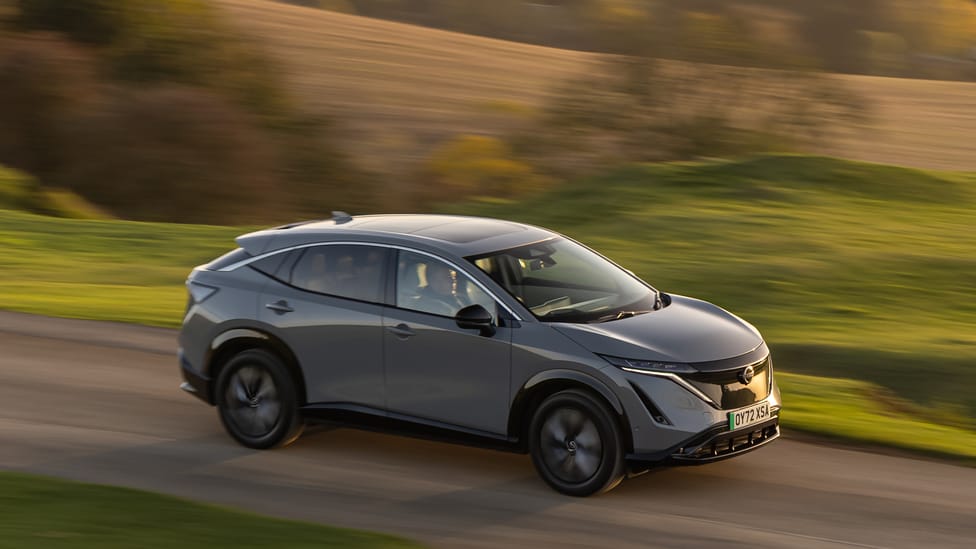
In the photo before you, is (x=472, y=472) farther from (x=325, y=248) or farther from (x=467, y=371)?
(x=325, y=248)

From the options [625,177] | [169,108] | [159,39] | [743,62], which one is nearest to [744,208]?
[625,177]

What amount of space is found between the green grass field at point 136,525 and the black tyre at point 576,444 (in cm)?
123

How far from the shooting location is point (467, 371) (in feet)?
27.4

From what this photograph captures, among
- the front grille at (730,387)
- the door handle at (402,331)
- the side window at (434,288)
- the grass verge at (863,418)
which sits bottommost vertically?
the grass verge at (863,418)

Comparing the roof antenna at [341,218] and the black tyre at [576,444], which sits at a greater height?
the roof antenna at [341,218]

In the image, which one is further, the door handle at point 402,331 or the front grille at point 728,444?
the door handle at point 402,331

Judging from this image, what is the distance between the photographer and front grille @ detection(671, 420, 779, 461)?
783 cm

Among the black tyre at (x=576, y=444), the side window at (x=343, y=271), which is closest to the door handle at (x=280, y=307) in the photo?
the side window at (x=343, y=271)

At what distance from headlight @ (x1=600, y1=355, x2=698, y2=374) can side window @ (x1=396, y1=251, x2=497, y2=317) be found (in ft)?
3.17

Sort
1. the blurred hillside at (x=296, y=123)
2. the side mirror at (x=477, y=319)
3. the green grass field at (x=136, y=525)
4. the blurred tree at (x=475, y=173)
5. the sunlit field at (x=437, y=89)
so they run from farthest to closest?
the sunlit field at (x=437, y=89) → the blurred tree at (x=475, y=173) → the blurred hillside at (x=296, y=123) → the side mirror at (x=477, y=319) → the green grass field at (x=136, y=525)

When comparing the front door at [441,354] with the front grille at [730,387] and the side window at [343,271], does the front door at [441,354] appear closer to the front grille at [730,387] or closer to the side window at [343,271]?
the side window at [343,271]

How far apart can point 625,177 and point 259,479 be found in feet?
54.0

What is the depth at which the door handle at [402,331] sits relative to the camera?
8555mm

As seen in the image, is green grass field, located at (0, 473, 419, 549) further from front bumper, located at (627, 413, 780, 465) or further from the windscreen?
the windscreen
